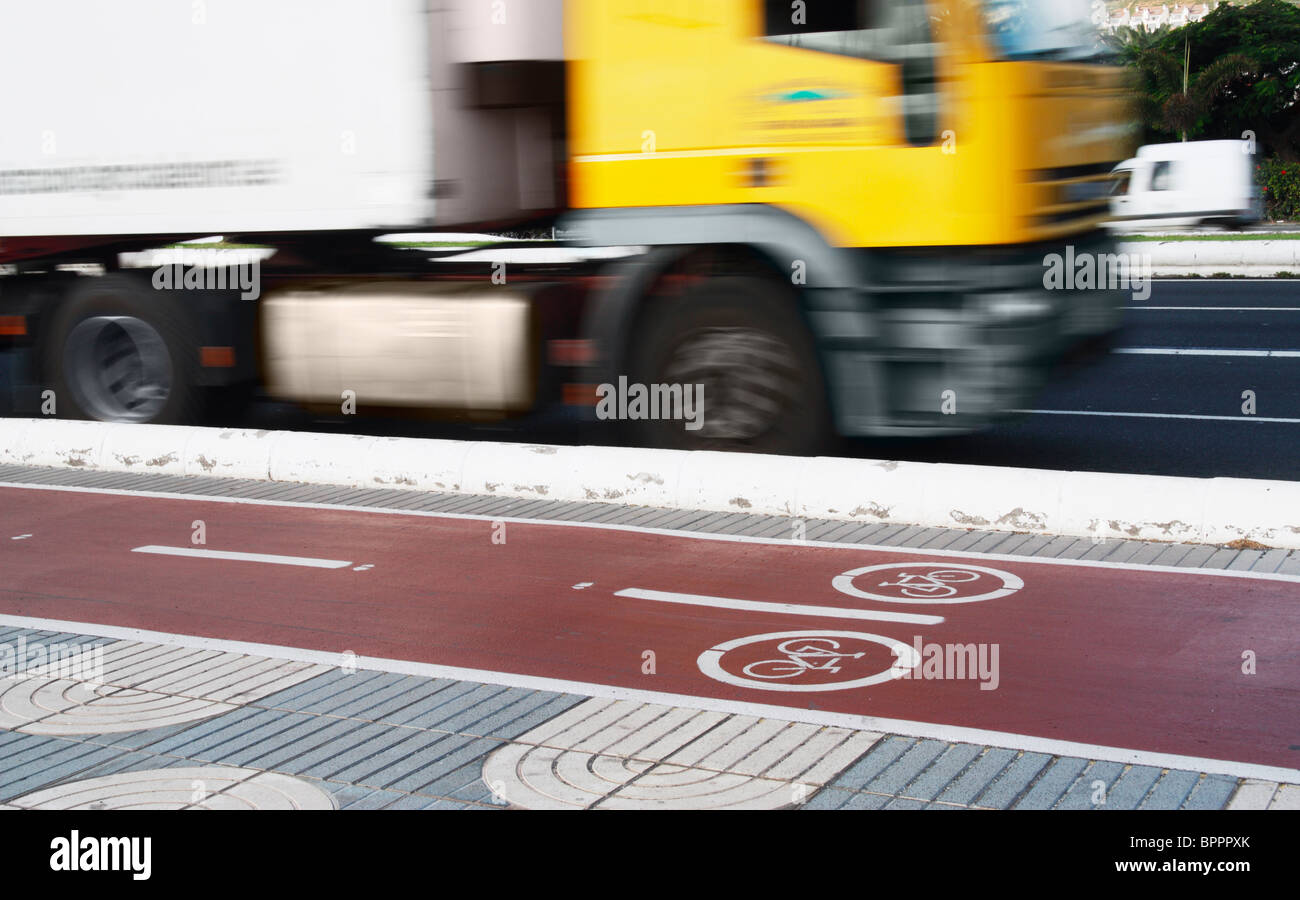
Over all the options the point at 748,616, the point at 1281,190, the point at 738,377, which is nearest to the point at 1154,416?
the point at 738,377

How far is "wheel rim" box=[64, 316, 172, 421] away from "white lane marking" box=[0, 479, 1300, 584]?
1.61 meters

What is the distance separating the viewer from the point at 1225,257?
2362 cm

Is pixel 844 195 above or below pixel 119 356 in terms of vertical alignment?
above

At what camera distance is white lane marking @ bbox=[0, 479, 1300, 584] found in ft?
22.8

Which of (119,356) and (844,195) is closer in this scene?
(844,195)

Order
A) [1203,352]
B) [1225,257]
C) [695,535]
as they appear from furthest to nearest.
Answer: [1225,257] → [1203,352] → [695,535]

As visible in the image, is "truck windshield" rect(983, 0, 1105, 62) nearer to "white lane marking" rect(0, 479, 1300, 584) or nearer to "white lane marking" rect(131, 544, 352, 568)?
"white lane marking" rect(0, 479, 1300, 584)

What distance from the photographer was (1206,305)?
19188mm

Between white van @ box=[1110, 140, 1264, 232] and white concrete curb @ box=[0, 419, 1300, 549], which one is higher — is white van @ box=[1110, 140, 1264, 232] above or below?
above

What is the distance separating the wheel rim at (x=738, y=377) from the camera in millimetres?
9141

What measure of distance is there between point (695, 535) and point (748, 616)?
5.02ft

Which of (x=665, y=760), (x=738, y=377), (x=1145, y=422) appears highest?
(x=738, y=377)

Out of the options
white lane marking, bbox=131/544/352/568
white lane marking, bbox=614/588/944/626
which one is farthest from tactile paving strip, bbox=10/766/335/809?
white lane marking, bbox=131/544/352/568

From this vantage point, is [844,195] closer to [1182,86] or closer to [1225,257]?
[1225,257]
